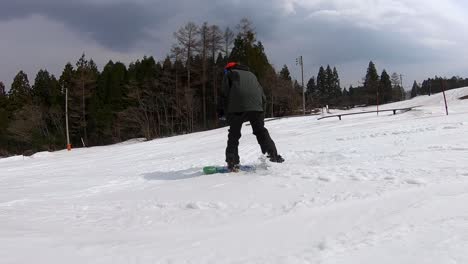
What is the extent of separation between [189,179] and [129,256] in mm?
3083

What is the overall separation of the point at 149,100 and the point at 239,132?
46.3 meters

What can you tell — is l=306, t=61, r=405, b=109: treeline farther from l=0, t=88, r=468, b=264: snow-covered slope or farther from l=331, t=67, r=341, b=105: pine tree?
l=0, t=88, r=468, b=264: snow-covered slope

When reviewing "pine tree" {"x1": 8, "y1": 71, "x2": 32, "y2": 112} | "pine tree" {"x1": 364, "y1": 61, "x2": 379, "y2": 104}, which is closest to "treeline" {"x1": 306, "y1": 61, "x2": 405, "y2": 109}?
"pine tree" {"x1": 364, "y1": 61, "x2": 379, "y2": 104}

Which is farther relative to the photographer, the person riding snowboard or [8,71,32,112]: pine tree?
[8,71,32,112]: pine tree

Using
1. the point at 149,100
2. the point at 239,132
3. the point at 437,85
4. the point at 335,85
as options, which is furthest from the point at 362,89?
the point at 239,132

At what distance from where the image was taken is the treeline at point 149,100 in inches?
1901

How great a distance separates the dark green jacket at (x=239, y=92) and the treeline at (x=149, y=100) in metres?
40.0

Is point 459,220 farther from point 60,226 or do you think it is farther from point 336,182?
point 60,226

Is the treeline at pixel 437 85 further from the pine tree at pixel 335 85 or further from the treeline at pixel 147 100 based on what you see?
the treeline at pixel 147 100

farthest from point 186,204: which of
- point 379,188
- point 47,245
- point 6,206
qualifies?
point 6,206

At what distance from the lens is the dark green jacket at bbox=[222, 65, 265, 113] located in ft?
19.0

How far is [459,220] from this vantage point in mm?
2582

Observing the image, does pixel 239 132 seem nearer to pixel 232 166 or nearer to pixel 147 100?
pixel 232 166

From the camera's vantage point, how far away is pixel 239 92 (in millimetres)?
5781
